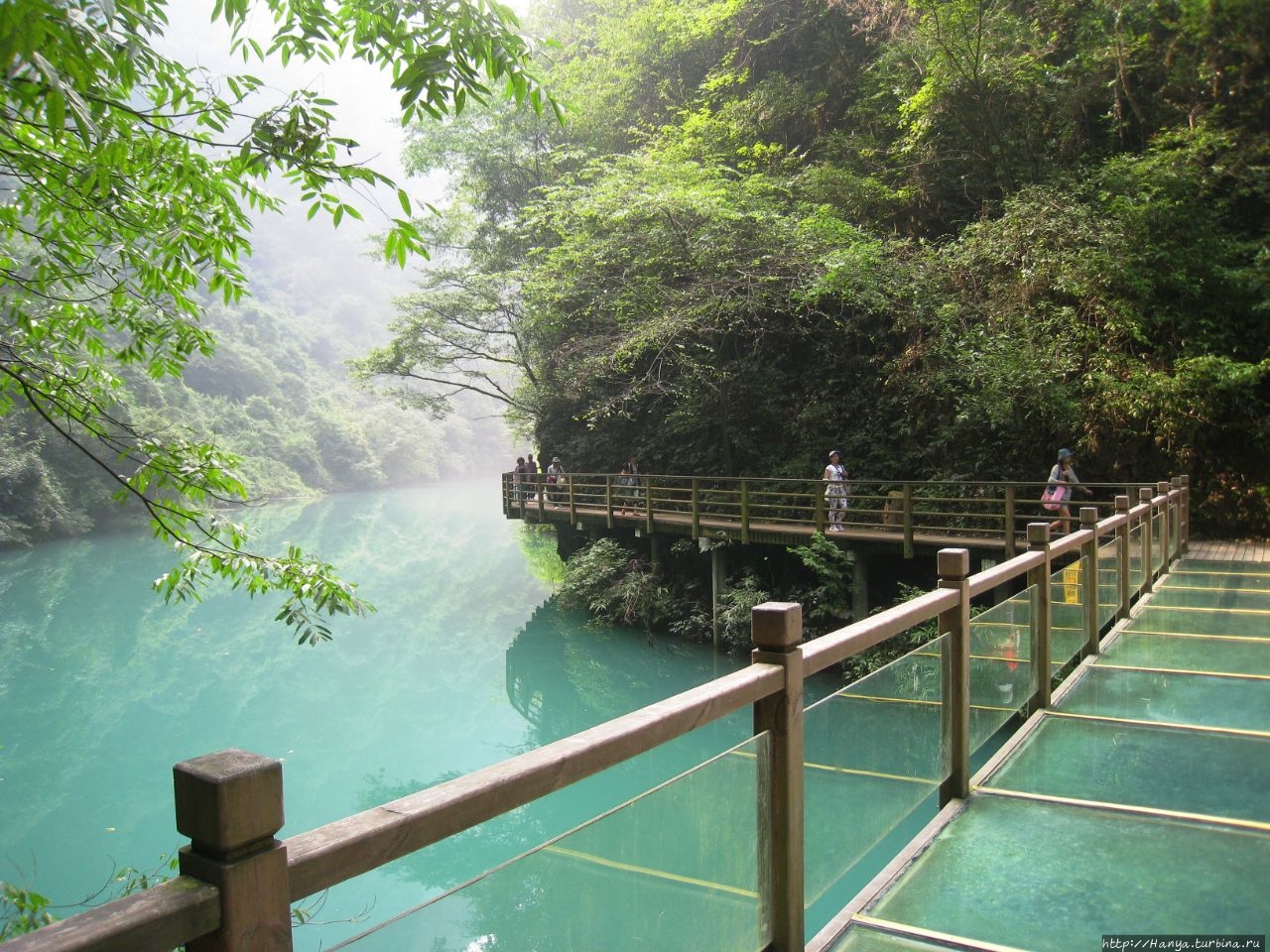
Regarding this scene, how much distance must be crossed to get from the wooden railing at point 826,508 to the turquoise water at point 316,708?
7.24ft

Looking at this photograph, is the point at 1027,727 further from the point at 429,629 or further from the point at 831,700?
the point at 429,629

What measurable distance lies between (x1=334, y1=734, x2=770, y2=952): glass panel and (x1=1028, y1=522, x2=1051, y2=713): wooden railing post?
268 cm

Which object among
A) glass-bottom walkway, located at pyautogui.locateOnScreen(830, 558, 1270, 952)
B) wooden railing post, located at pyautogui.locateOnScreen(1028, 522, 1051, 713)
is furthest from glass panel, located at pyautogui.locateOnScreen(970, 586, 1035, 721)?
glass-bottom walkway, located at pyautogui.locateOnScreen(830, 558, 1270, 952)

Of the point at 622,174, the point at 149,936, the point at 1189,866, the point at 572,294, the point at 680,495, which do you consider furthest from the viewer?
the point at 680,495

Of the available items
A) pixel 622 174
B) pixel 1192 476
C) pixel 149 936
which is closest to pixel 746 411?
pixel 622 174

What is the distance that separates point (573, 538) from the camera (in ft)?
69.5

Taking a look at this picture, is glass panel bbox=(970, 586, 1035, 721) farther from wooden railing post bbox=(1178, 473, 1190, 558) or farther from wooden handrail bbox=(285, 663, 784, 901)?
wooden railing post bbox=(1178, 473, 1190, 558)

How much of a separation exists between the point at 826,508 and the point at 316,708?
940 centimetres

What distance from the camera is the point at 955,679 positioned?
11.1 feet

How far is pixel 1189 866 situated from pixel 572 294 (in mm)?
15741

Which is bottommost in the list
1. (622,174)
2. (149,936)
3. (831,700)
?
(831,700)

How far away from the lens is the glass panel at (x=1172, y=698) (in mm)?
4328

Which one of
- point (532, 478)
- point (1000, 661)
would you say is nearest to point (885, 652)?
point (1000, 661)

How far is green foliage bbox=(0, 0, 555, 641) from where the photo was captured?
2.62 metres
